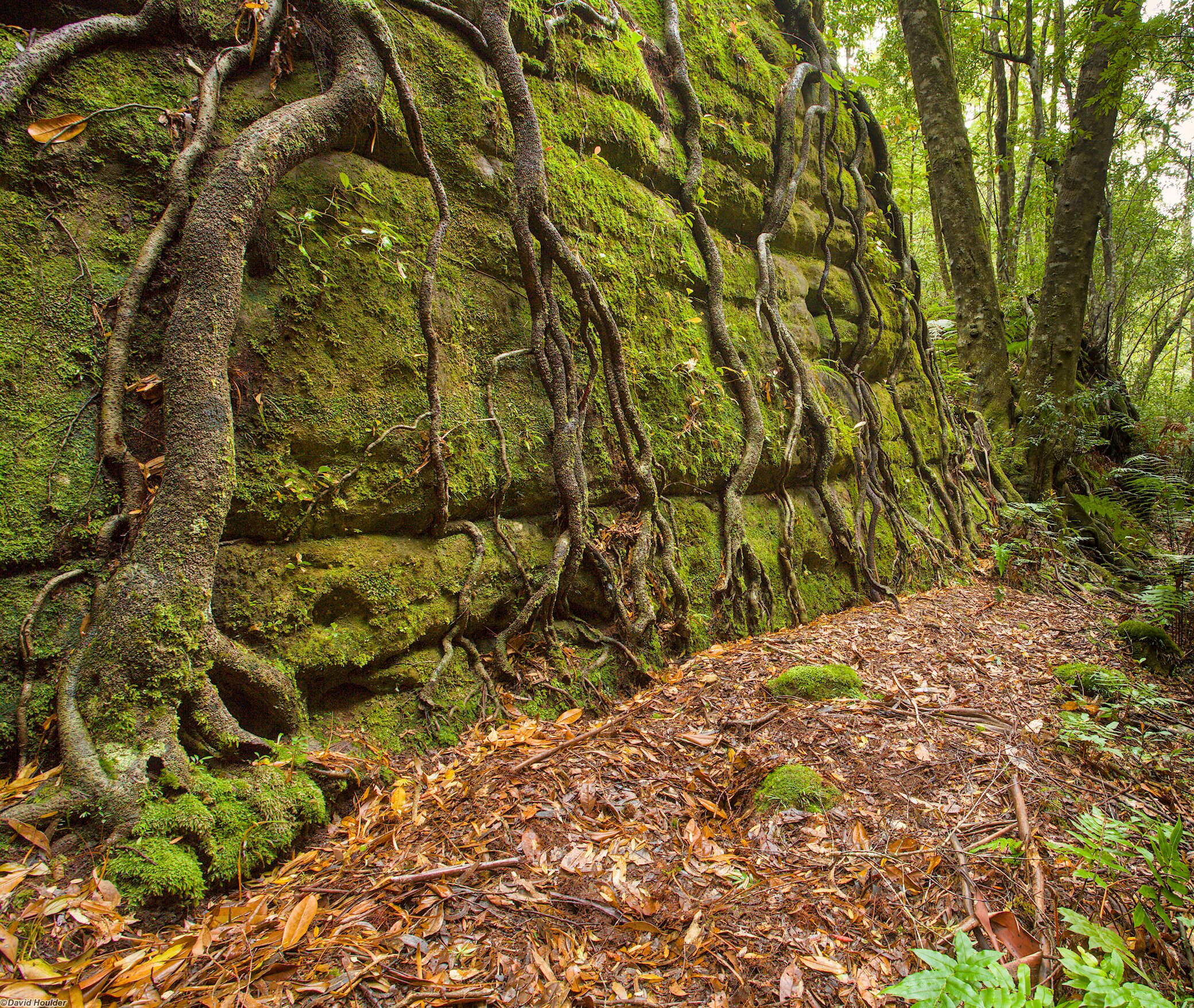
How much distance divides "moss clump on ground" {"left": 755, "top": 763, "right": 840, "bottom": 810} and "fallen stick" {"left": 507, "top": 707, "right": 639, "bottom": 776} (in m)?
0.77

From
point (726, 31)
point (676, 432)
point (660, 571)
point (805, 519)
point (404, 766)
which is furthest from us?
point (726, 31)

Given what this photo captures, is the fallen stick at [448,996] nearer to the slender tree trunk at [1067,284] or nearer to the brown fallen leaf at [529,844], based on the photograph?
the brown fallen leaf at [529,844]

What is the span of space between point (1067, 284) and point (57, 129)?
9.41m

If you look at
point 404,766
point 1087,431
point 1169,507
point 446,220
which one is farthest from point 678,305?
point 1087,431

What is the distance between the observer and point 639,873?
6.20ft

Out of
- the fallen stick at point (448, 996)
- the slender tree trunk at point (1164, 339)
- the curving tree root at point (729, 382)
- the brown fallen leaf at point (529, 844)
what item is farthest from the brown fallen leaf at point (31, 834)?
the slender tree trunk at point (1164, 339)

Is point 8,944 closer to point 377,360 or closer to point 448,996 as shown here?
point 448,996

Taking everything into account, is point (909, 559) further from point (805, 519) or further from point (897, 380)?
point (897, 380)

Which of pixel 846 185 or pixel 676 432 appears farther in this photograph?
pixel 846 185

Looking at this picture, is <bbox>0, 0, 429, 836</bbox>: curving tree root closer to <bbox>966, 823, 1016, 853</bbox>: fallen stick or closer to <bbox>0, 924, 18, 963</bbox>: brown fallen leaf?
<bbox>0, 924, 18, 963</bbox>: brown fallen leaf

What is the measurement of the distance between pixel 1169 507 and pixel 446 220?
581 centimetres

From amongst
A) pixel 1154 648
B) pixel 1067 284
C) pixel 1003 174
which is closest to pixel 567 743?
pixel 1154 648

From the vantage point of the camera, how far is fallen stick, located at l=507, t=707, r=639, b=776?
2396 mm

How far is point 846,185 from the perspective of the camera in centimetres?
678
